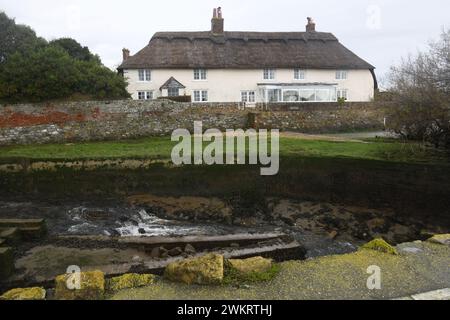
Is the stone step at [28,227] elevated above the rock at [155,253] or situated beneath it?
elevated above

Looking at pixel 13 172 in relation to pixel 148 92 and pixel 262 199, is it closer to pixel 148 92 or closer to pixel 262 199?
pixel 262 199

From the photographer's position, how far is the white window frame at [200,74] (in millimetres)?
31312

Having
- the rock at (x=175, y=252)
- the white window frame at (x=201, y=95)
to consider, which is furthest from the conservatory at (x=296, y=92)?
the rock at (x=175, y=252)

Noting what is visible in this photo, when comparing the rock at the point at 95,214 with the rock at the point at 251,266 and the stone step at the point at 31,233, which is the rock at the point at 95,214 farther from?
the rock at the point at 251,266

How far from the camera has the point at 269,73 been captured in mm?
32406

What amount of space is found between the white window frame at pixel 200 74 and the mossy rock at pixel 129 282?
27.0 metres

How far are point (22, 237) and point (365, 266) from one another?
832cm

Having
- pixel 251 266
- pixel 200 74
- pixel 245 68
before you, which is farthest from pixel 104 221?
pixel 245 68

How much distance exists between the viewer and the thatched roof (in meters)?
31.1

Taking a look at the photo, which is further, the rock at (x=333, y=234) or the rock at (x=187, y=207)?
the rock at (x=187, y=207)

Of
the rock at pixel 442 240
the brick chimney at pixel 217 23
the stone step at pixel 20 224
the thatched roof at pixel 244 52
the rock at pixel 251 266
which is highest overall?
the brick chimney at pixel 217 23

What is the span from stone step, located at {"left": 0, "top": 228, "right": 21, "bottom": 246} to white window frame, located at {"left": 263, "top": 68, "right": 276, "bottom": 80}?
26071mm
